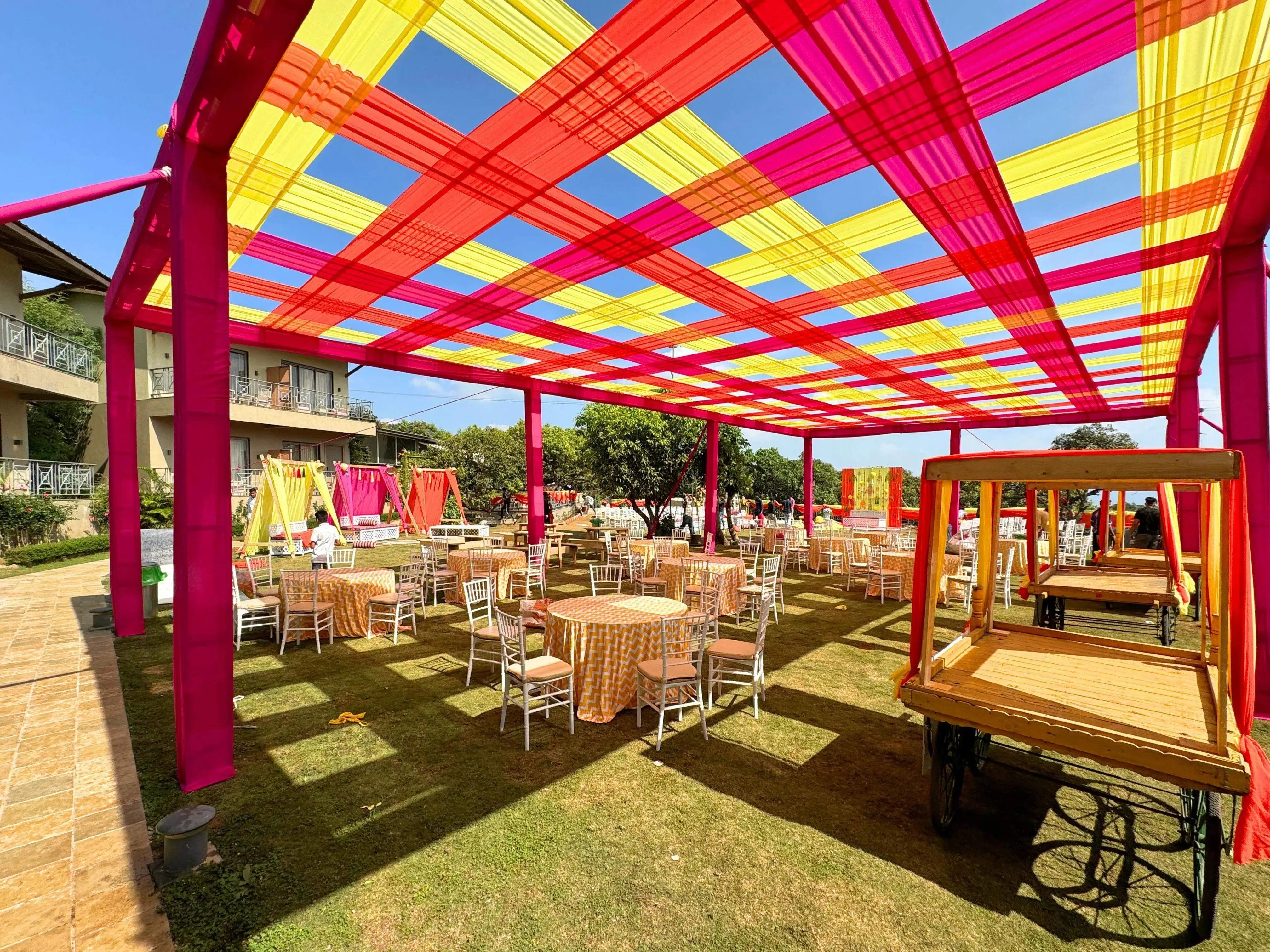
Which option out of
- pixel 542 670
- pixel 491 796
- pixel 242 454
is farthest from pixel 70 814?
pixel 242 454

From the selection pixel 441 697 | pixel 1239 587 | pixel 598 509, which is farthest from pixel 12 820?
pixel 598 509

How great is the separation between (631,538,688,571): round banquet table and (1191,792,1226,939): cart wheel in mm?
8094

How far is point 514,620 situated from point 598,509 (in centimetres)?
2427

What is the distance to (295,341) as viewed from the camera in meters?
7.89

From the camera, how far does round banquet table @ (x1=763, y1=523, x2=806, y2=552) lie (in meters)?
14.7

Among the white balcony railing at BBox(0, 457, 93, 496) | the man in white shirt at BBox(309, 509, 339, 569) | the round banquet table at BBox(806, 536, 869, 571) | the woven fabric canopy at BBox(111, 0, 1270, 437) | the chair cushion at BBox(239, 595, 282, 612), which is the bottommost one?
the round banquet table at BBox(806, 536, 869, 571)

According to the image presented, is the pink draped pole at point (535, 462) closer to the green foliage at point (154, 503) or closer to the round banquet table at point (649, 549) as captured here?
the round banquet table at point (649, 549)

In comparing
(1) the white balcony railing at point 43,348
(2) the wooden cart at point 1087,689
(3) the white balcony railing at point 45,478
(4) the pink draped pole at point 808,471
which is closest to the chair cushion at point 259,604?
(2) the wooden cart at point 1087,689

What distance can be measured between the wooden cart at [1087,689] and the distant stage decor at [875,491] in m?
16.7

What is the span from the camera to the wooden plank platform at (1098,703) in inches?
95.3

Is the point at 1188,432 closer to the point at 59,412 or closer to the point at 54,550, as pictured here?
the point at 54,550

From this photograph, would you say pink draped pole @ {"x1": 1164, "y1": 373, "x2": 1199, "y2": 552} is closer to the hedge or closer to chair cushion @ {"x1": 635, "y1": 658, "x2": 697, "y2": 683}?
chair cushion @ {"x1": 635, "y1": 658, "x2": 697, "y2": 683}

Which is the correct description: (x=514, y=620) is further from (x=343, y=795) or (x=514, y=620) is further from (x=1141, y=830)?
(x=1141, y=830)

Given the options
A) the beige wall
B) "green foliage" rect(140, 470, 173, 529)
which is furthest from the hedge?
the beige wall
